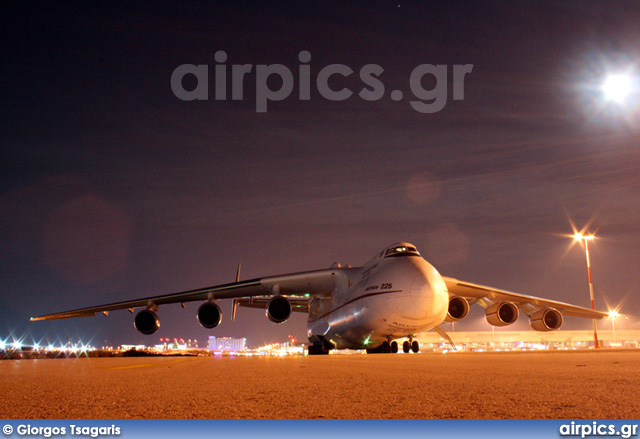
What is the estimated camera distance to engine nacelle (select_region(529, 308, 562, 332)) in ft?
61.6

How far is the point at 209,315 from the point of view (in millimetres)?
17281

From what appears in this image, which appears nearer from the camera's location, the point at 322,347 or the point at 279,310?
the point at 279,310

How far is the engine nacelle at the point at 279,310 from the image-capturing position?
54.7 feet

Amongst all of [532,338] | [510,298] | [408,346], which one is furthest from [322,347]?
[532,338]

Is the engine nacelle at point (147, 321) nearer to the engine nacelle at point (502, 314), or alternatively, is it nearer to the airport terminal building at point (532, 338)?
the engine nacelle at point (502, 314)

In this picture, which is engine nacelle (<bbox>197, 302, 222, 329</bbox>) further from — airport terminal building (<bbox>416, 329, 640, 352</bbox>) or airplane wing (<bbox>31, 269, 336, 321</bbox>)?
airport terminal building (<bbox>416, 329, 640, 352</bbox>)

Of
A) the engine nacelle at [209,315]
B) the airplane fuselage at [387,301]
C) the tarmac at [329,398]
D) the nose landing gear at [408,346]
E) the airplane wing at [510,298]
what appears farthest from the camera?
the airplane wing at [510,298]

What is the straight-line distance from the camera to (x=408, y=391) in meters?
4.26

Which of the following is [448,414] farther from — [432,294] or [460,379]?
[432,294]

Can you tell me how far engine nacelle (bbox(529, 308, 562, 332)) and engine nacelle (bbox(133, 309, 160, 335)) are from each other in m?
13.5

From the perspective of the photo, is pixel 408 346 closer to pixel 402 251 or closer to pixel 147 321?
pixel 402 251

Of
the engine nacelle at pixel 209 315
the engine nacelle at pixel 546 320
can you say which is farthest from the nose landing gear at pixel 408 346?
the engine nacelle at pixel 209 315

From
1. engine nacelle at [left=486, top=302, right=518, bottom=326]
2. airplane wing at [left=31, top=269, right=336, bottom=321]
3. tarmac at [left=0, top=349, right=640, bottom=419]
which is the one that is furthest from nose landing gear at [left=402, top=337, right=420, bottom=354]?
tarmac at [left=0, top=349, right=640, bottom=419]

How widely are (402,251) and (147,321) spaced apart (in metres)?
9.02
